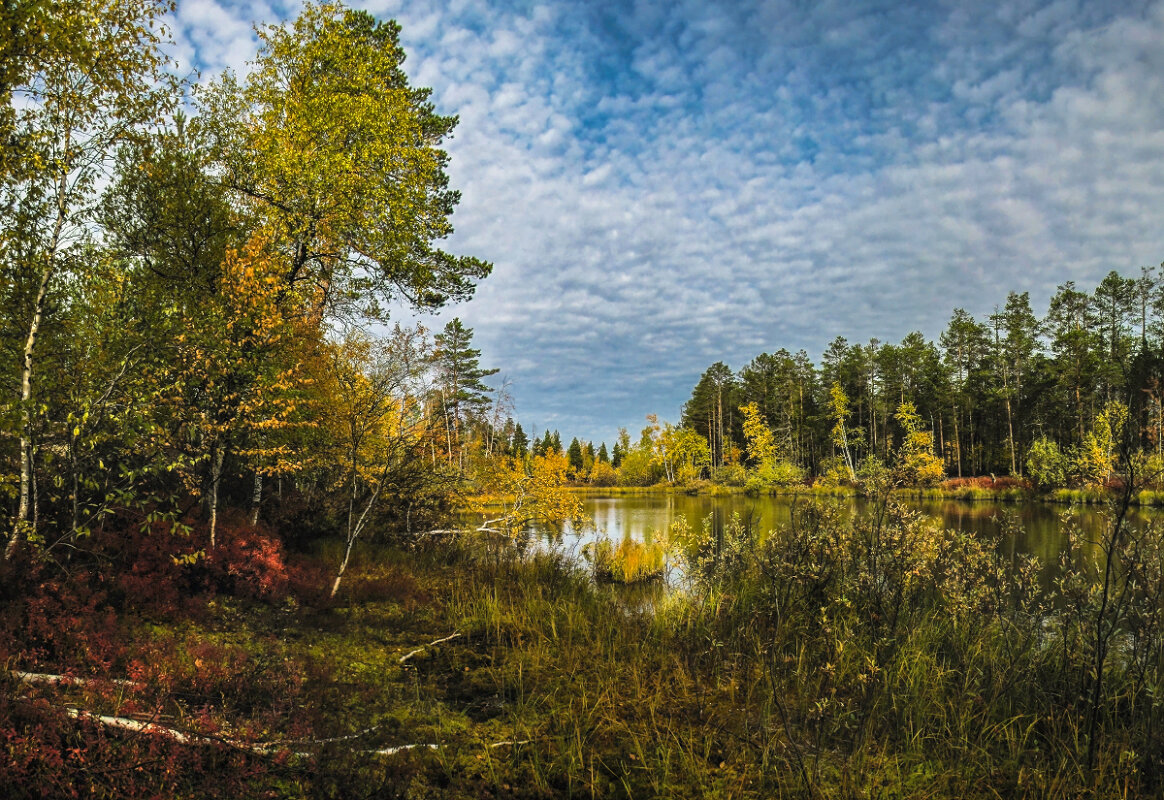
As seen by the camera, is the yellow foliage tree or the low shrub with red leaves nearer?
the low shrub with red leaves

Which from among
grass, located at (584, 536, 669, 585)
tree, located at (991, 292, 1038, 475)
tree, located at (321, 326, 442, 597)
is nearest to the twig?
tree, located at (321, 326, 442, 597)

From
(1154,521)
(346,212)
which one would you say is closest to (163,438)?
(346,212)

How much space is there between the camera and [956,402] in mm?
50188

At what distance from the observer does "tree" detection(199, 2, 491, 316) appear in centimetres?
1021

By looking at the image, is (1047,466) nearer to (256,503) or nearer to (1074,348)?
(1074,348)

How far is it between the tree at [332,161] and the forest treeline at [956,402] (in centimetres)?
3101

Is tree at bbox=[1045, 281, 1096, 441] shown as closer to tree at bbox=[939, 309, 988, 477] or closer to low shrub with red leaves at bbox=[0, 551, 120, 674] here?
tree at bbox=[939, 309, 988, 477]

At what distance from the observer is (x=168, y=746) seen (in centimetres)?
331

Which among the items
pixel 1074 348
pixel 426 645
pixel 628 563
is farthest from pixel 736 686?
pixel 1074 348

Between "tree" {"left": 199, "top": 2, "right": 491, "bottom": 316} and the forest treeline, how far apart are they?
31005mm

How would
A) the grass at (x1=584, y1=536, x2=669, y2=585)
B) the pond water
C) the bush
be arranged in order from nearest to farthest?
the grass at (x1=584, y1=536, x2=669, y2=585)
the pond water
the bush

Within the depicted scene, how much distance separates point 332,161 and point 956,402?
56761 millimetres

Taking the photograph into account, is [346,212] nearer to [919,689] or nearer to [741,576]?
[741,576]

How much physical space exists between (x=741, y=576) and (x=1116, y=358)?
2018 inches
